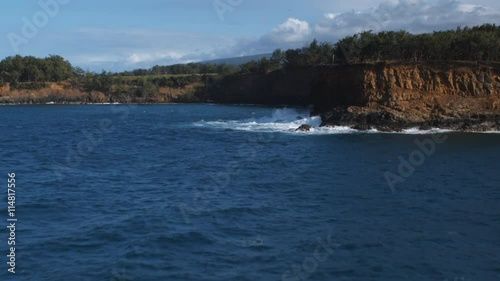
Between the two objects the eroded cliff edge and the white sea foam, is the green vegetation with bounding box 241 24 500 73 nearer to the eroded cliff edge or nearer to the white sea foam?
the eroded cliff edge

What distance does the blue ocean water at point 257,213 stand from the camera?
16.3 meters

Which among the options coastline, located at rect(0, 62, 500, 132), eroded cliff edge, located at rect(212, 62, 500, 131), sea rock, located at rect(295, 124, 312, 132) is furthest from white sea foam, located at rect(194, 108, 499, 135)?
eroded cliff edge, located at rect(212, 62, 500, 131)

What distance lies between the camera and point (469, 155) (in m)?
38.2

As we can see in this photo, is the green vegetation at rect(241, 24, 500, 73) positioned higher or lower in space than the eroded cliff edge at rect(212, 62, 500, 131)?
higher

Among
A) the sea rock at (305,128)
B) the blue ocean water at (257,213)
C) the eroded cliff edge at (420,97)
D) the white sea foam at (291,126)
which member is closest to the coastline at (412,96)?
the eroded cliff edge at (420,97)

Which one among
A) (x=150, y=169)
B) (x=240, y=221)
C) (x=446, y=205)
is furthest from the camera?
(x=150, y=169)

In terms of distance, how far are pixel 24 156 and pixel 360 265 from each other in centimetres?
Answer: 3080

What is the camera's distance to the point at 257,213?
2231 centimetres

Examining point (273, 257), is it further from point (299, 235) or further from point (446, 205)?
point (446, 205)

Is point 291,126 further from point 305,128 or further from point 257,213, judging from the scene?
point 257,213

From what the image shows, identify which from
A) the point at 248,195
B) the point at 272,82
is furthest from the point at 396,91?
the point at 272,82

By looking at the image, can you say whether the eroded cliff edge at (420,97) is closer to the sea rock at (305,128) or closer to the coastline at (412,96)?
the coastline at (412,96)

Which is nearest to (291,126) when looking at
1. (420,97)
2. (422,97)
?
(420,97)

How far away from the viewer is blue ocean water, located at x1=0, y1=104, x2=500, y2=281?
53.6ft
